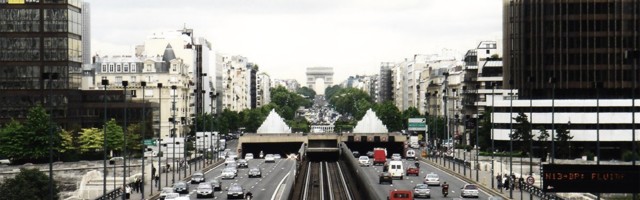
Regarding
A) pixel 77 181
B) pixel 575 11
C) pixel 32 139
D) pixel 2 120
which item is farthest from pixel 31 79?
pixel 575 11

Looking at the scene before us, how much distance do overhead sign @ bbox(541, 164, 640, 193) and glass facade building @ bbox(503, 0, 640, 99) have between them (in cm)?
9922

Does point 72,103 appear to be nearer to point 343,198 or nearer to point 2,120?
point 2,120

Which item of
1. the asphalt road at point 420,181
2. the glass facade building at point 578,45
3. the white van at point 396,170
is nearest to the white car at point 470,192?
the asphalt road at point 420,181

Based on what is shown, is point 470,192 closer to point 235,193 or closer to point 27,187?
point 235,193

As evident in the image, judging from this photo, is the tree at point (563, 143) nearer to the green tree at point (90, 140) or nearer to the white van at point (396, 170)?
the white van at point (396, 170)

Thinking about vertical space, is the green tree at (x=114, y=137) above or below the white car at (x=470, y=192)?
above

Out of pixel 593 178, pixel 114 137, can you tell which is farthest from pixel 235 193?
pixel 114 137

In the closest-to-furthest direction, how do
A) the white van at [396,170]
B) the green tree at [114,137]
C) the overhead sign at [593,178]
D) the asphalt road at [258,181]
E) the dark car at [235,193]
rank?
the overhead sign at [593,178] → the dark car at [235,193] → the asphalt road at [258,181] → the white van at [396,170] → the green tree at [114,137]

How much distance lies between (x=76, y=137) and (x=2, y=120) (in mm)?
10411

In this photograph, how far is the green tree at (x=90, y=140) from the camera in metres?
145

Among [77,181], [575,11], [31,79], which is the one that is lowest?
[77,181]

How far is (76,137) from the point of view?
147125 mm

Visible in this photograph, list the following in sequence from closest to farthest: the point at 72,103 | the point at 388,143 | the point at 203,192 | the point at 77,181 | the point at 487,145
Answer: the point at 203,192 → the point at 77,181 → the point at 72,103 → the point at 487,145 → the point at 388,143

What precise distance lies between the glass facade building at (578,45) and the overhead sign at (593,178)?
9922cm
